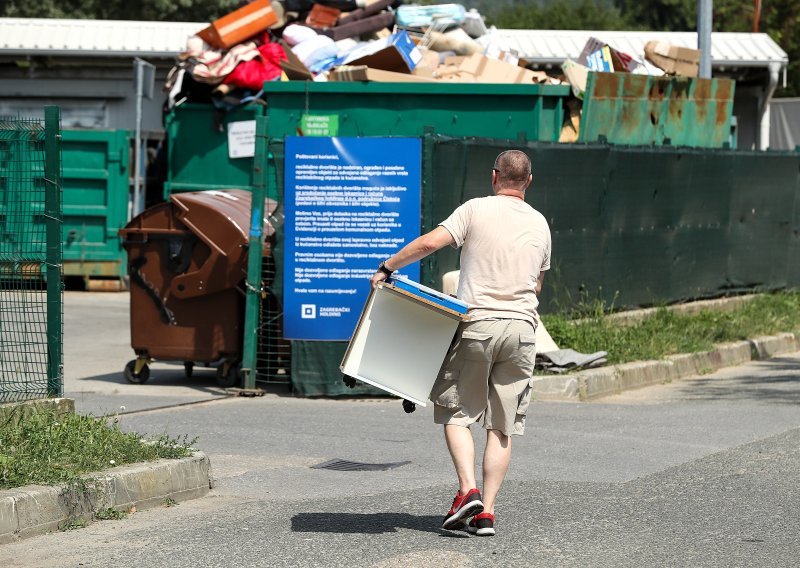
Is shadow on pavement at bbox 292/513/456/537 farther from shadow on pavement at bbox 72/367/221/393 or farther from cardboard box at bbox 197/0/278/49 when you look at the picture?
cardboard box at bbox 197/0/278/49

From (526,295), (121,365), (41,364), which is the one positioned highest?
(526,295)

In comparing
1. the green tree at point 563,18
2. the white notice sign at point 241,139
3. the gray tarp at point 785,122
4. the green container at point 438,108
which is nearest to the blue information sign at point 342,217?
the green container at point 438,108

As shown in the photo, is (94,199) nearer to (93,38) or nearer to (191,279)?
(93,38)

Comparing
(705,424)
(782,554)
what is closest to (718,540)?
(782,554)

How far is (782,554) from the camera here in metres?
6.05

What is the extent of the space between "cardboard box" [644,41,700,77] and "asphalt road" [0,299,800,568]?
6280 mm

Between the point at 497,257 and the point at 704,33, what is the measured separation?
10.8 meters

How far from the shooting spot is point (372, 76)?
13.5 m

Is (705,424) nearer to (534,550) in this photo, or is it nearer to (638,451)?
(638,451)

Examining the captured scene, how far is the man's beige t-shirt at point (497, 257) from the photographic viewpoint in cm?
637

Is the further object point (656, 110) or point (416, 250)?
point (656, 110)

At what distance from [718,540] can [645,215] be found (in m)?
8.36

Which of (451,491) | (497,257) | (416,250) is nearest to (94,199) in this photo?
(451,491)

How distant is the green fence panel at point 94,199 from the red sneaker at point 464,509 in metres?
13.4
